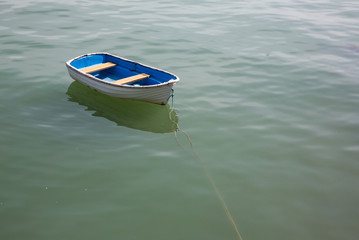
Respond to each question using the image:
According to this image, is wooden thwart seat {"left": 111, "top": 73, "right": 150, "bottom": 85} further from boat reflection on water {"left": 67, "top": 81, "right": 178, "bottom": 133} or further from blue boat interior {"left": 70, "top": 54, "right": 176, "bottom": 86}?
boat reflection on water {"left": 67, "top": 81, "right": 178, "bottom": 133}

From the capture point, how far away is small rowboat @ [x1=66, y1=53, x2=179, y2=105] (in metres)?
8.91

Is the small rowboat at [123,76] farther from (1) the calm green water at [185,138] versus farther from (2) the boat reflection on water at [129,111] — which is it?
(1) the calm green water at [185,138]

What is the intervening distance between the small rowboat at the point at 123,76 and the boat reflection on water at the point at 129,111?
294mm

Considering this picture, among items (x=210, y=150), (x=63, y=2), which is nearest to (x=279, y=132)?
(x=210, y=150)

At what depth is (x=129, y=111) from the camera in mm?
9320

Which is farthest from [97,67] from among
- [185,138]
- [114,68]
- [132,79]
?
[185,138]

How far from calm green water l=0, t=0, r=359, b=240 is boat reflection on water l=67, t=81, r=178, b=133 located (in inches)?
1.7

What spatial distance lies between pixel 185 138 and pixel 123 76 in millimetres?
3289

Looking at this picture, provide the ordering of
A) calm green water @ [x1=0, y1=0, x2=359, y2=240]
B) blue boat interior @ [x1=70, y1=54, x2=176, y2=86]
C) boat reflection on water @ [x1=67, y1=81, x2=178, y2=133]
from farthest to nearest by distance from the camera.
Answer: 1. blue boat interior @ [x1=70, y1=54, x2=176, y2=86]
2. boat reflection on water @ [x1=67, y1=81, x2=178, y2=133]
3. calm green water @ [x1=0, y1=0, x2=359, y2=240]

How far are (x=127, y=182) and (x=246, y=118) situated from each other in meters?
3.59

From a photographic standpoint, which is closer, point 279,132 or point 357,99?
point 279,132

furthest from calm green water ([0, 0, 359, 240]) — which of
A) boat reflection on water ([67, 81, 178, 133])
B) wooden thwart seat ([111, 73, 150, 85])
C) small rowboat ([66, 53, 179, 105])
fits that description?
wooden thwart seat ([111, 73, 150, 85])

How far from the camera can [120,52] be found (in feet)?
41.7

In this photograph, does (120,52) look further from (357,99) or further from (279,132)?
(357,99)
